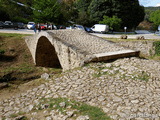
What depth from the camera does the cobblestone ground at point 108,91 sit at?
4371 millimetres

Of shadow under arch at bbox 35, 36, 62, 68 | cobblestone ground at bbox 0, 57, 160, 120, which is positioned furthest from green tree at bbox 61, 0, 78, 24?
cobblestone ground at bbox 0, 57, 160, 120

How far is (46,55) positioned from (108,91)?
1078 centimetres

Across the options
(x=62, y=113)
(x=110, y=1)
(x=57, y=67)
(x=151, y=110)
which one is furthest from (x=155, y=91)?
(x=110, y=1)

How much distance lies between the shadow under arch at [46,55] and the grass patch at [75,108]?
8.40 meters

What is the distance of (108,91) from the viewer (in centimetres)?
534

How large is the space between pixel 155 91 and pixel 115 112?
1.87m

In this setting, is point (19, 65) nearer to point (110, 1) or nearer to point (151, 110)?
point (151, 110)

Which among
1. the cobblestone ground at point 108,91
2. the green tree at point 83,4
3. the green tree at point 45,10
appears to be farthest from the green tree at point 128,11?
the cobblestone ground at point 108,91

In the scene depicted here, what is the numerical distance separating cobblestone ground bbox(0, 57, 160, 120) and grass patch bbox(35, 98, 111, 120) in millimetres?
169

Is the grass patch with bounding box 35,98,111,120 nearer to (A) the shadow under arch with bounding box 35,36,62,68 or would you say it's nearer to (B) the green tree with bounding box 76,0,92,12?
(A) the shadow under arch with bounding box 35,36,62,68

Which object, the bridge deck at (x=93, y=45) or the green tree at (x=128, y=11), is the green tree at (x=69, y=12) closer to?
the green tree at (x=128, y=11)

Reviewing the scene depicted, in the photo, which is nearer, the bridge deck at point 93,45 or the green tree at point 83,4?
the bridge deck at point 93,45

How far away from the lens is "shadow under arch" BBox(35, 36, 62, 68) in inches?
531

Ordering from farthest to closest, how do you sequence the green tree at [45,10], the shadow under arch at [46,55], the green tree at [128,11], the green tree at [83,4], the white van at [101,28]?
1. the green tree at [83,4]
2. the green tree at [128,11]
3. the white van at [101,28]
4. the green tree at [45,10]
5. the shadow under arch at [46,55]
